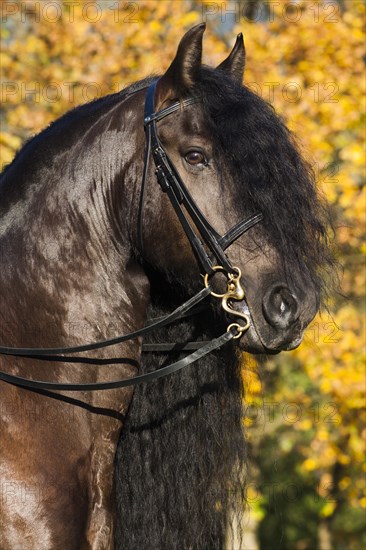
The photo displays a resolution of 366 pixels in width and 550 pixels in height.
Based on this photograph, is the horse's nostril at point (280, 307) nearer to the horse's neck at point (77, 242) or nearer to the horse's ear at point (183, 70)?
the horse's neck at point (77, 242)

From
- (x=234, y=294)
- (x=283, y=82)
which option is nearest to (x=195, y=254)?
(x=234, y=294)

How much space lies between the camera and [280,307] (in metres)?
3.03

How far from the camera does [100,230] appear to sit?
10.7ft

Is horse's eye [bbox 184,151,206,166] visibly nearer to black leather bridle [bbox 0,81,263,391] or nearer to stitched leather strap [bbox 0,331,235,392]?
black leather bridle [bbox 0,81,263,391]

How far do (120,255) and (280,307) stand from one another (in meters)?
0.70

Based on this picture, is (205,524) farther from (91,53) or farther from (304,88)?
(91,53)

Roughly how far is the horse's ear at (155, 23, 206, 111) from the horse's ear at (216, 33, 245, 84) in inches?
17.5

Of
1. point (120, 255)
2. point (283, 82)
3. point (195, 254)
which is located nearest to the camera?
point (195, 254)

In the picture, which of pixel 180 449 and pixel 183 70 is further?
pixel 180 449

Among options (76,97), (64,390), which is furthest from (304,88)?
(64,390)

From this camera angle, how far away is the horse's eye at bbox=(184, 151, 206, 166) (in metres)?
3.11

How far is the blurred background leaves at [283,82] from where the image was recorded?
8.28 meters

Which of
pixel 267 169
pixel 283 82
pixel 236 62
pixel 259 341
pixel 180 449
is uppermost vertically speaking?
pixel 283 82

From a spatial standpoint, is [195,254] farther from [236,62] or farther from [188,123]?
[236,62]
